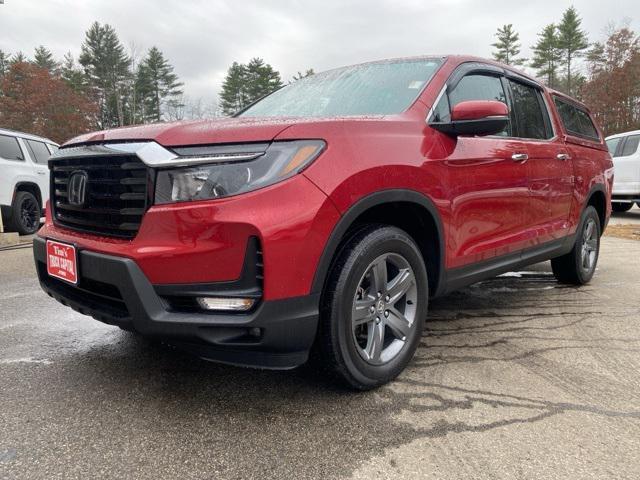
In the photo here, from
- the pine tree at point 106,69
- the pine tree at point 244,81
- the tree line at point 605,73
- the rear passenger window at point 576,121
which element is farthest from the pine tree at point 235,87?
the rear passenger window at point 576,121

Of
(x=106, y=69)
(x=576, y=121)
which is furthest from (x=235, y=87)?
(x=576, y=121)

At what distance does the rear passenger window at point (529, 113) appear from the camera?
3.51m

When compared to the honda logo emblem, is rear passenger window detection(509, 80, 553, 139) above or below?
above

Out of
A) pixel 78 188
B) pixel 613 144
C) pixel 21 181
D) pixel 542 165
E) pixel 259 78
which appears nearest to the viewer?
pixel 78 188

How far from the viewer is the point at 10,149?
8047 mm

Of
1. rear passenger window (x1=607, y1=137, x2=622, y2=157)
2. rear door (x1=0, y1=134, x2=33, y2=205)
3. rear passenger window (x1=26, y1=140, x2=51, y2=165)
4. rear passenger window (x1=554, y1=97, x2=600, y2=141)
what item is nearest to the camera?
rear passenger window (x1=554, y1=97, x2=600, y2=141)

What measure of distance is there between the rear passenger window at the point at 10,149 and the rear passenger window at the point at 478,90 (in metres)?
7.75

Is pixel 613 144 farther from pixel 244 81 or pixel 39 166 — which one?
pixel 244 81

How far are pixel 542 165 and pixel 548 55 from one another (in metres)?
46.2

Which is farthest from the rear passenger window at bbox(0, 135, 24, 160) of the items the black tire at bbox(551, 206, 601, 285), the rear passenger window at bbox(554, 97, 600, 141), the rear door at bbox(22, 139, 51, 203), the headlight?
the black tire at bbox(551, 206, 601, 285)

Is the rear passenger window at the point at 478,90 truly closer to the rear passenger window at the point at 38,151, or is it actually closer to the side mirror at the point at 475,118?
the side mirror at the point at 475,118

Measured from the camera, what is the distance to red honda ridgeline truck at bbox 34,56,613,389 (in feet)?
6.07

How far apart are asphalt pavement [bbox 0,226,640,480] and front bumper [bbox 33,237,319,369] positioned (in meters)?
0.33

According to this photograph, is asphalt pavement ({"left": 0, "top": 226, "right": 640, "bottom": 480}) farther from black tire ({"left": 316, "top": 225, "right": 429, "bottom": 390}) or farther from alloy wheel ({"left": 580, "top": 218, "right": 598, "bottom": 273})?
alloy wheel ({"left": 580, "top": 218, "right": 598, "bottom": 273})
